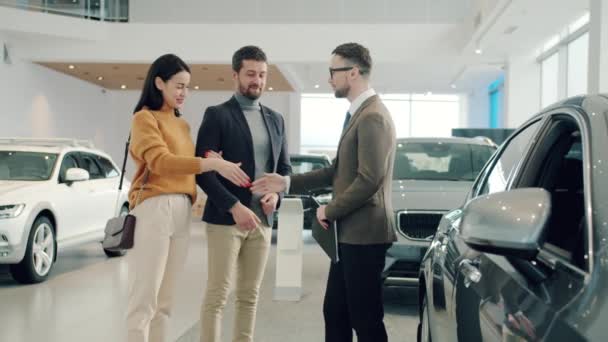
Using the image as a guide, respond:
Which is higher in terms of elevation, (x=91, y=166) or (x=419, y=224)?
(x=91, y=166)

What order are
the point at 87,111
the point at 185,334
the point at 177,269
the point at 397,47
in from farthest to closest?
1. the point at 87,111
2. the point at 397,47
3. the point at 185,334
4. the point at 177,269

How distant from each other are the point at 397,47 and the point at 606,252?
14066mm

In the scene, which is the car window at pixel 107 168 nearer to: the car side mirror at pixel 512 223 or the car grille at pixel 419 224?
Result: the car grille at pixel 419 224

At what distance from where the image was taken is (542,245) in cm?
123

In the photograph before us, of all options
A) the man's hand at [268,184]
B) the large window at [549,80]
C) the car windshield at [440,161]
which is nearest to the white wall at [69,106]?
the large window at [549,80]

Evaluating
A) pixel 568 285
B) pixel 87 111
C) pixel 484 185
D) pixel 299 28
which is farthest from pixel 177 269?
pixel 87 111

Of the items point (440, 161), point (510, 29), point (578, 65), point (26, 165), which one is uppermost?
point (510, 29)

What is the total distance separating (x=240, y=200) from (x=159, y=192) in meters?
0.44

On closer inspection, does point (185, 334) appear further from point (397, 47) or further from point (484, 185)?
point (397, 47)

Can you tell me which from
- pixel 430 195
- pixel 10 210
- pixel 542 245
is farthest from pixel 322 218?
pixel 10 210

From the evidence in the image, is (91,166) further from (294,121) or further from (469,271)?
(294,121)

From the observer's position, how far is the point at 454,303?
5.94 feet

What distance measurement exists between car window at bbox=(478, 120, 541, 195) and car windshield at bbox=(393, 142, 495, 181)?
12.3ft

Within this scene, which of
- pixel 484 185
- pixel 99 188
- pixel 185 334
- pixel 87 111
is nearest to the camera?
pixel 484 185
